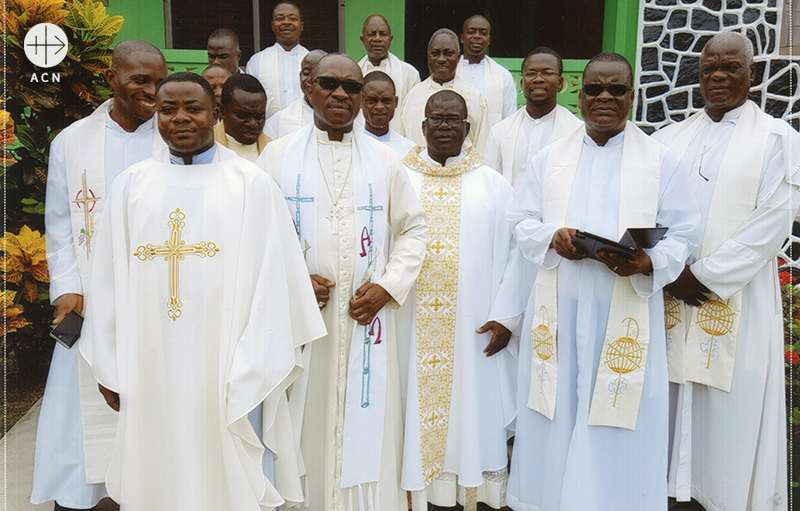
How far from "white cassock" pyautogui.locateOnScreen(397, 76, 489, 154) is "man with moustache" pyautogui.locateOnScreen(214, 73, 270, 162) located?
2.06m

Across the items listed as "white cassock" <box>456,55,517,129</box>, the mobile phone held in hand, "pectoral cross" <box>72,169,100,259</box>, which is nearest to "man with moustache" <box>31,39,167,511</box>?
"pectoral cross" <box>72,169,100,259</box>

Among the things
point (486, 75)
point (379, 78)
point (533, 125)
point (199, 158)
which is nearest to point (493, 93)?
point (486, 75)

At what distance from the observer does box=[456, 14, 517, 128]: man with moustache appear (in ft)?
22.1

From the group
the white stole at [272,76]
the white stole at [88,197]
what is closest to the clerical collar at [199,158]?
the white stole at [88,197]

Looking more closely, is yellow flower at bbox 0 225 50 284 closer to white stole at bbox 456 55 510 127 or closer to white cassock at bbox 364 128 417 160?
white cassock at bbox 364 128 417 160

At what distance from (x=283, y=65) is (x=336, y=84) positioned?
11.2 feet

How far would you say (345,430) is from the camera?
11.6 ft

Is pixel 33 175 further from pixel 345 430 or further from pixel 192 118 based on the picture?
pixel 345 430

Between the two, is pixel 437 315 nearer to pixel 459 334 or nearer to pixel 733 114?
pixel 459 334

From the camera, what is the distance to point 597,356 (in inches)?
145

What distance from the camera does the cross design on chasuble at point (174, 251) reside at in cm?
312

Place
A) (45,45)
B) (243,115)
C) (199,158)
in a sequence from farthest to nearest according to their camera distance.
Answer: (45,45) < (243,115) < (199,158)

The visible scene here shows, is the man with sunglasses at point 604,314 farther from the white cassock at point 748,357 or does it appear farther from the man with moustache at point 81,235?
the man with moustache at point 81,235

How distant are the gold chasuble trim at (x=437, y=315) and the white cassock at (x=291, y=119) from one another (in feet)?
6.54
